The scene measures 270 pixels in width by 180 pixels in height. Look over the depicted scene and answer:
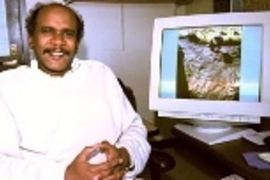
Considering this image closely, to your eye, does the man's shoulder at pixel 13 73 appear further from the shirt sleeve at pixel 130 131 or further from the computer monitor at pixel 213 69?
the computer monitor at pixel 213 69

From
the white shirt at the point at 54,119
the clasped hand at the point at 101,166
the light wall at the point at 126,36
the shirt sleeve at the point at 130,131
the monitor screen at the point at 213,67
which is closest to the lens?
the clasped hand at the point at 101,166

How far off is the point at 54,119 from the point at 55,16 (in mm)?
334

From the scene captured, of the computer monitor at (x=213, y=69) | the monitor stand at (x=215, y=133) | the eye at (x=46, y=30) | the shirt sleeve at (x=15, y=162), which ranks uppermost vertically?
the eye at (x=46, y=30)

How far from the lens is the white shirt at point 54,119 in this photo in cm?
110

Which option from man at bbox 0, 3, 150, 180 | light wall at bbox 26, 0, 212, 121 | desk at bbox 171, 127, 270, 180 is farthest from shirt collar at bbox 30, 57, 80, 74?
light wall at bbox 26, 0, 212, 121

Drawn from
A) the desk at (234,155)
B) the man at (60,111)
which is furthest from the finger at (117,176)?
the desk at (234,155)

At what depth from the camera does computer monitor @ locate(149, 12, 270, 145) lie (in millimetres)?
1342

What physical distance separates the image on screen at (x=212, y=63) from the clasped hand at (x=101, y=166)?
0.46m

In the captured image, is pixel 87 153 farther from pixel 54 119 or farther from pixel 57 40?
pixel 57 40

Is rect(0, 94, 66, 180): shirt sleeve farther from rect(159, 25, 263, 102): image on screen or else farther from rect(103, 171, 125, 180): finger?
rect(159, 25, 263, 102): image on screen

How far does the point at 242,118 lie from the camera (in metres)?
1.39

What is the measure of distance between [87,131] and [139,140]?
7.6 inches

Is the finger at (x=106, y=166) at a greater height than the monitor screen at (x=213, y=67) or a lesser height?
lesser

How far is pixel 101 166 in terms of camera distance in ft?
3.39
